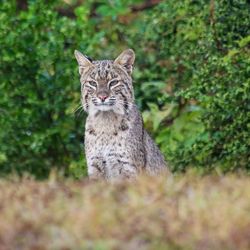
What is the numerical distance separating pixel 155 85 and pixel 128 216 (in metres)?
8.46

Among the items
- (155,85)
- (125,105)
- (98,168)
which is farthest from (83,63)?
(155,85)

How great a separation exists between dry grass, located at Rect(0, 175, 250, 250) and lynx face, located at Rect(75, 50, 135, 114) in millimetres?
3046

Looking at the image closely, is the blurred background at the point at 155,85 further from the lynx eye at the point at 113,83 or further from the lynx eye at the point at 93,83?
the lynx eye at the point at 93,83

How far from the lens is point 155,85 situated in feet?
47.0

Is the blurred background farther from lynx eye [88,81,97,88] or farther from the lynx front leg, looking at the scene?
the lynx front leg

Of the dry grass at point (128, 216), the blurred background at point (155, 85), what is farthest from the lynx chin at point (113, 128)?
the dry grass at point (128, 216)

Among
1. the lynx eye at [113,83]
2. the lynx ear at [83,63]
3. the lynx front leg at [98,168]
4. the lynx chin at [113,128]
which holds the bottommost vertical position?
the lynx front leg at [98,168]

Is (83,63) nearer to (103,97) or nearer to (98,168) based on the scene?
(103,97)

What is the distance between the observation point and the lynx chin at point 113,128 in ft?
32.1

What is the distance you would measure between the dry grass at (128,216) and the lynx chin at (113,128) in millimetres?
2901

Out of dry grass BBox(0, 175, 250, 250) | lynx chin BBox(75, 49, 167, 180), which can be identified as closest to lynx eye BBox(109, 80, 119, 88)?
lynx chin BBox(75, 49, 167, 180)

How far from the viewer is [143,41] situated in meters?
14.9

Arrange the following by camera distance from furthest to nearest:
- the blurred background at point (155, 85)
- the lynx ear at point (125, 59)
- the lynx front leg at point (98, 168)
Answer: the blurred background at point (155, 85) → the lynx ear at point (125, 59) → the lynx front leg at point (98, 168)

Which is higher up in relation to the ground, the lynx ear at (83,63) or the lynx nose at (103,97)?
the lynx ear at (83,63)
